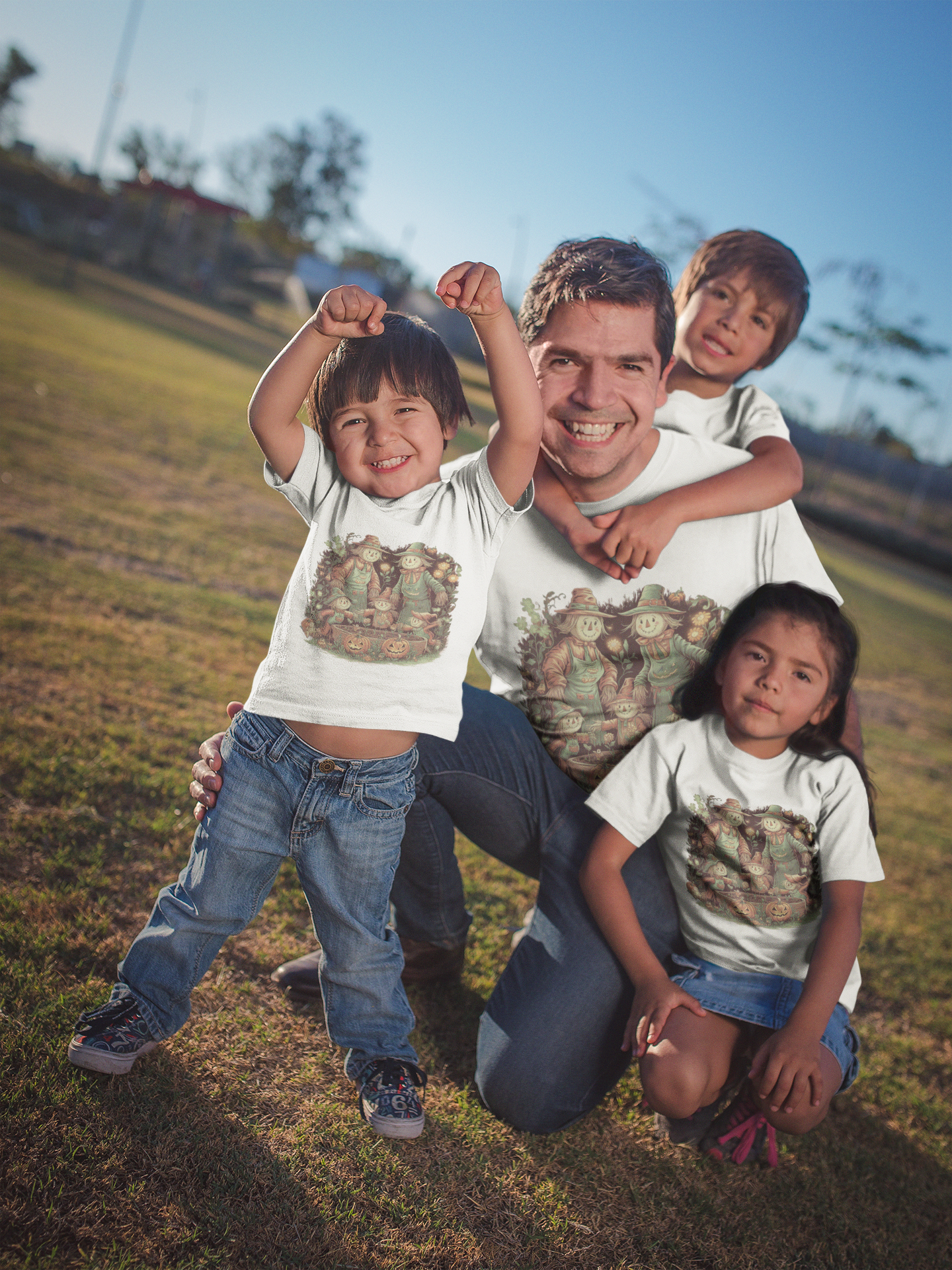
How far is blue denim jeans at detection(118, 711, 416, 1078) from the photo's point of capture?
193cm

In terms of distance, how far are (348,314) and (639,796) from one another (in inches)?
49.4

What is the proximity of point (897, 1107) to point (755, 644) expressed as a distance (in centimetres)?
138

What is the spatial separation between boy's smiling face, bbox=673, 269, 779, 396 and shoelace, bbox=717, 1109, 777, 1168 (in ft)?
6.84

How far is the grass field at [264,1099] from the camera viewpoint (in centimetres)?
167

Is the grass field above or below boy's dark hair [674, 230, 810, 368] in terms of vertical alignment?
below

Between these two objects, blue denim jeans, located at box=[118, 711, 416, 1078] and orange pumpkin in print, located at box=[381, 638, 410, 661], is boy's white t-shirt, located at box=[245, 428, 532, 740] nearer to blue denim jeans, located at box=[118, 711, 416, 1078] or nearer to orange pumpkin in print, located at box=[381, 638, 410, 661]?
orange pumpkin in print, located at box=[381, 638, 410, 661]

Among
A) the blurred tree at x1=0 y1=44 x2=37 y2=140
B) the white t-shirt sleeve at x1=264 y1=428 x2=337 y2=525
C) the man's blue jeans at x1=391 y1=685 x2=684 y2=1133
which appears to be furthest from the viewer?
the blurred tree at x1=0 y1=44 x2=37 y2=140

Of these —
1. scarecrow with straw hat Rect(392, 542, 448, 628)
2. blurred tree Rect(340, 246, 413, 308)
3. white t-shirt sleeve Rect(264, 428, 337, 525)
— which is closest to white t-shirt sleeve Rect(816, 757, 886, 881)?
scarecrow with straw hat Rect(392, 542, 448, 628)

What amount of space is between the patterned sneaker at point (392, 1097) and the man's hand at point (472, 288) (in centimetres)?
156

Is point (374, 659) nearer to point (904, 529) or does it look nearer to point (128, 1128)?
point (128, 1128)

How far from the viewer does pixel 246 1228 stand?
→ 5.34ft

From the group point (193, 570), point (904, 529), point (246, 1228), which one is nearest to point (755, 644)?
point (246, 1228)

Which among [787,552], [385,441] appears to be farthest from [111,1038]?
[787,552]

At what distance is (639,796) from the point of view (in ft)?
7.23
